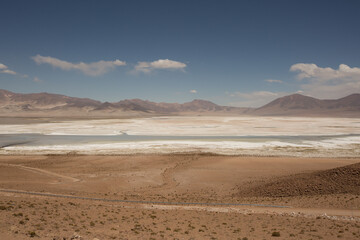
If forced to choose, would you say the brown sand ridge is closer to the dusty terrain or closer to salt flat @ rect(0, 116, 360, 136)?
the dusty terrain

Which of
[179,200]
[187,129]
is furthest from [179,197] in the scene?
[187,129]

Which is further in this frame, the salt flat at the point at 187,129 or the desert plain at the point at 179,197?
the salt flat at the point at 187,129

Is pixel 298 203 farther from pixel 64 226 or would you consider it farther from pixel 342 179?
pixel 64 226

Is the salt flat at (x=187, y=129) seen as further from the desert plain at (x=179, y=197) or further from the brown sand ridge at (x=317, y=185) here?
the brown sand ridge at (x=317, y=185)

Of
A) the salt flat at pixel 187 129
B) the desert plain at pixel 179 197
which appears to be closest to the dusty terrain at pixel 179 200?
the desert plain at pixel 179 197

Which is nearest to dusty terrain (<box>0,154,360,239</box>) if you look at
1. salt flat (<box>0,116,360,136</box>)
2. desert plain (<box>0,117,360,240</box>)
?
desert plain (<box>0,117,360,240</box>)

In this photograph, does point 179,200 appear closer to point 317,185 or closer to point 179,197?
point 179,197
